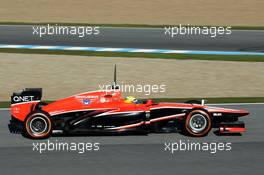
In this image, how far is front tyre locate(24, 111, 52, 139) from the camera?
13039mm

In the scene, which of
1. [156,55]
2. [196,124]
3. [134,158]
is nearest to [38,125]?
[134,158]

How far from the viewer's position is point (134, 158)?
1154cm

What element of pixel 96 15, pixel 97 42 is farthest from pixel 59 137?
pixel 96 15

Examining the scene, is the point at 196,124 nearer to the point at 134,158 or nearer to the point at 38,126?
the point at 134,158

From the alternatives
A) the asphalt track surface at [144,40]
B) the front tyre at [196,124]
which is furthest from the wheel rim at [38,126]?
the asphalt track surface at [144,40]

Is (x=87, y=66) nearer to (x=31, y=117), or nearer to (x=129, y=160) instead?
(x=31, y=117)

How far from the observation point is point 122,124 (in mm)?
13406

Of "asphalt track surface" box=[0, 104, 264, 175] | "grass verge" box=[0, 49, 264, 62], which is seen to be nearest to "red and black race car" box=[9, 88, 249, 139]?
"asphalt track surface" box=[0, 104, 264, 175]

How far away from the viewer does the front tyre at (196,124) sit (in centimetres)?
1334

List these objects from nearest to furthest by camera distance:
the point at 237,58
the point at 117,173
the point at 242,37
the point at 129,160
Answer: the point at 117,173, the point at 129,160, the point at 237,58, the point at 242,37

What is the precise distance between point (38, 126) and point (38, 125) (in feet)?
0.08

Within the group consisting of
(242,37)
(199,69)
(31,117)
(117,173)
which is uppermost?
(242,37)

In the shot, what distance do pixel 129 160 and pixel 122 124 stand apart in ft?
6.79

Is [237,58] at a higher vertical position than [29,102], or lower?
higher
